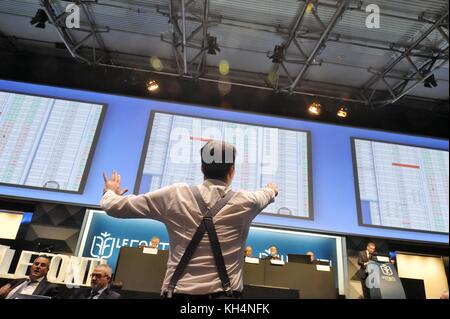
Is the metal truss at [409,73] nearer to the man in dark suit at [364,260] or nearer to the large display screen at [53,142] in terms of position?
the man in dark suit at [364,260]

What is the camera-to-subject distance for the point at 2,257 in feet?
13.3

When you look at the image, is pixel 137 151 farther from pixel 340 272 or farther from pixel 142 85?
pixel 340 272

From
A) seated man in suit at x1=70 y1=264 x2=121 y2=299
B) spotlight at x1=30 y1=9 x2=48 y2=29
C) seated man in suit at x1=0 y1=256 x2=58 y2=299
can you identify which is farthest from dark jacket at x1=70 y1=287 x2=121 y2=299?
spotlight at x1=30 y1=9 x2=48 y2=29

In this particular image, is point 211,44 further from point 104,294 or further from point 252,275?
point 104,294

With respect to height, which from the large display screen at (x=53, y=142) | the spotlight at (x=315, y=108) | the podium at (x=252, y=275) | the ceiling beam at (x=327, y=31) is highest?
the ceiling beam at (x=327, y=31)

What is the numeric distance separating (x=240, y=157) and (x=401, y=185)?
9.03 feet

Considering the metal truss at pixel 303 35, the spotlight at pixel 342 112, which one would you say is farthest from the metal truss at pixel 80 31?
the spotlight at pixel 342 112

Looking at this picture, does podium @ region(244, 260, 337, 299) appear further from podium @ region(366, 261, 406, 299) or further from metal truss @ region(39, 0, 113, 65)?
metal truss @ region(39, 0, 113, 65)

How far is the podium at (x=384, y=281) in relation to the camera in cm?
429

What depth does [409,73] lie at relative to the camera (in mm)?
6363

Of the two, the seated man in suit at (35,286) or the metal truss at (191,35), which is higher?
the metal truss at (191,35)

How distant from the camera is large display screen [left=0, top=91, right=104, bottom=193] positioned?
4.72m

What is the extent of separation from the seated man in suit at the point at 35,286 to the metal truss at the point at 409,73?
225 inches

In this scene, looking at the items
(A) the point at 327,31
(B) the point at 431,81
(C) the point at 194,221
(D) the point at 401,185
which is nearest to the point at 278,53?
(A) the point at 327,31
